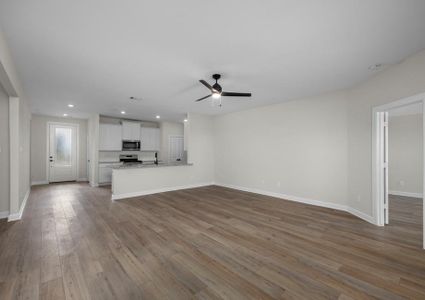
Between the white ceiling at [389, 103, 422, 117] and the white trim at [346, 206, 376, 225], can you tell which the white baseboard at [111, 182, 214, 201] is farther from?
the white ceiling at [389, 103, 422, 117]

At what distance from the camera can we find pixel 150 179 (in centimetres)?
584

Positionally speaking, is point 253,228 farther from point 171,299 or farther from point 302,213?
point 171,299

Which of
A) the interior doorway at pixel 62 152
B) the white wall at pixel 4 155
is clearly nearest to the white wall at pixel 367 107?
the white wall at pixel 4 155

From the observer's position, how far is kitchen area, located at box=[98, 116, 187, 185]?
7.26 m

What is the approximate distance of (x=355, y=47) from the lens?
243 centimetres

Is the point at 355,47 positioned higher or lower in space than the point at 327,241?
higher

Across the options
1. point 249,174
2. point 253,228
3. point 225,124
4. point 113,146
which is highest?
point 225,124

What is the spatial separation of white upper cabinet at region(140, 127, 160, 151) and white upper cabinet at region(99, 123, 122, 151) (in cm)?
92

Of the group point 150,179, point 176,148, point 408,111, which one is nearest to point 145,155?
point 176,148

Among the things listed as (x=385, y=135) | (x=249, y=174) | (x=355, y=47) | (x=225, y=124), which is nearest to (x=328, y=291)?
(x=355, y=47)

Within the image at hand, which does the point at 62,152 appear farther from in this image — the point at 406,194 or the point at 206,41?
the point at 406,194

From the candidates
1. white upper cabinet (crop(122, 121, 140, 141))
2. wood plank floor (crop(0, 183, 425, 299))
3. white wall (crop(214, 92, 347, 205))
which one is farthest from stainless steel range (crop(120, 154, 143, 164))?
white wall (crop(214, 92, 347, 205))

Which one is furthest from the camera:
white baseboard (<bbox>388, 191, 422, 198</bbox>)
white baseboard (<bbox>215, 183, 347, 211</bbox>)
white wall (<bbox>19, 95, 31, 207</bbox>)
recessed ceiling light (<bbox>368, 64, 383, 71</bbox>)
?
white baseboard (<bbox>388, 191, 422, 198</bbox>)

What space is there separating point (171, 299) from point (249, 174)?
478cm
